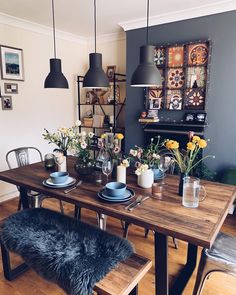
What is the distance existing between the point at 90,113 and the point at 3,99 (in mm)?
1681

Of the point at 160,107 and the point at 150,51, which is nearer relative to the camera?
the point at 150,51

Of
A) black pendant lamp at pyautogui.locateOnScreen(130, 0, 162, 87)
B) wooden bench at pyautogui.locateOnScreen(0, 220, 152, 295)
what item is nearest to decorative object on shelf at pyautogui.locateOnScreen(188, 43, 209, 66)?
black pendant lamp at pyautogui.locateOnScreen(130, 0, 162, 87)

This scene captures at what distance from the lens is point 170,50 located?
3.27m

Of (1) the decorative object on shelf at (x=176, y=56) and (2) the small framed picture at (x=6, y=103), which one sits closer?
(1) the decorative object on shelf at (x=176, y=56)

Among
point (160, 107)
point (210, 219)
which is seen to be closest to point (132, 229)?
point (210, 219)

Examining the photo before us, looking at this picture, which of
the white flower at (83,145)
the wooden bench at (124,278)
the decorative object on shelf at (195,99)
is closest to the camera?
the wooden bench at (124,278)

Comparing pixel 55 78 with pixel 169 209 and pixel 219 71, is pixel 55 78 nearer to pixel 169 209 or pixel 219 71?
pixel 169 209

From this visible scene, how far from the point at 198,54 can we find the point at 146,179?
6.81 feet

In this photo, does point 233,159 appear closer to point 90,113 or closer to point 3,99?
point 90,113

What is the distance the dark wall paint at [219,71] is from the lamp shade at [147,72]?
1515mm

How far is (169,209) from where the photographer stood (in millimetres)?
1521

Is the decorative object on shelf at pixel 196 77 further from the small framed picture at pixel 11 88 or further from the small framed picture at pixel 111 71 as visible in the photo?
the small framed picture at pixel 11 88

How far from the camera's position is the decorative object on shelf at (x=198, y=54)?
3.05 m

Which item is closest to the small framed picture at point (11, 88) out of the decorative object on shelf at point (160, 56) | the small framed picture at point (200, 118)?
the decorative object on shelf at point (160, 56)
